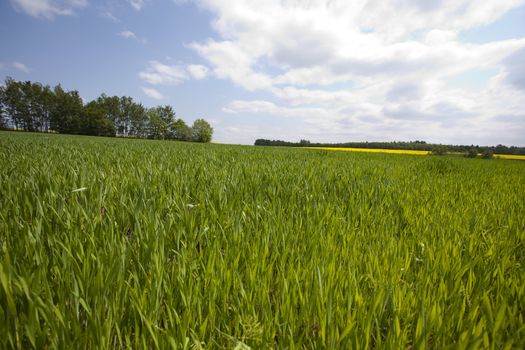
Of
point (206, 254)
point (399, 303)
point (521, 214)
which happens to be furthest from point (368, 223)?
point (521, 214)

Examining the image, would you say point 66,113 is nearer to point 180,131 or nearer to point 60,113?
point 60,113

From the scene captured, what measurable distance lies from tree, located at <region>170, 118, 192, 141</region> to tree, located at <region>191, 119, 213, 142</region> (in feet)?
7.91

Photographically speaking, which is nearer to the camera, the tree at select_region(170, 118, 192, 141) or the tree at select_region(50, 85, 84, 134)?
the tree at select_region(50, 85, 84, 134)

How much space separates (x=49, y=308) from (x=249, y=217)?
1174 millimetres

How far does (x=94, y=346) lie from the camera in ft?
2.16

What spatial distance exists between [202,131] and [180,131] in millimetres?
8915

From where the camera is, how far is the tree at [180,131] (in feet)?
318

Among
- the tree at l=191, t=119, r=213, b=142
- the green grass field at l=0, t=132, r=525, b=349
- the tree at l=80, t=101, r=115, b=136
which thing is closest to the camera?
the green grass field at l=0, t=132, r=525, b=349

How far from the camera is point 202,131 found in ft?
323

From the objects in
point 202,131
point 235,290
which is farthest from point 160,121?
point 235,290

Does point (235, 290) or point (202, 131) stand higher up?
point (202, 131)

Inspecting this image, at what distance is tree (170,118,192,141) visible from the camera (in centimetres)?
9681

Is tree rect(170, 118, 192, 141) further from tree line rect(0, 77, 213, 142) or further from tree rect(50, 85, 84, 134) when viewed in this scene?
tree rect(50, 85, 84, 134)

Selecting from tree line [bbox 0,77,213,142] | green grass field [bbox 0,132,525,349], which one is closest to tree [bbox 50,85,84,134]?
tree line [bbox 0,77,213,142]
